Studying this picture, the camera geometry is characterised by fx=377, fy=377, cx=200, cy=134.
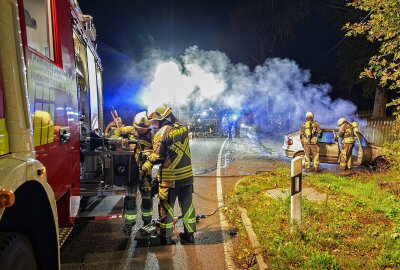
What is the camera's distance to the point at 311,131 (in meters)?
11.5

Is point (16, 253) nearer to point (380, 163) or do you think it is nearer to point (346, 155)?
point (346, 155)

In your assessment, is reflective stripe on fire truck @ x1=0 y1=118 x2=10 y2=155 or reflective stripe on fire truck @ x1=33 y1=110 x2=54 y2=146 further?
reflective stripe on fire truck @ x1=33 y1=110 x2=54 y2=146

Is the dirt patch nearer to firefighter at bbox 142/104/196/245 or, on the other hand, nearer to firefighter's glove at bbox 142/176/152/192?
firefighter at bbox 142/104/196/245

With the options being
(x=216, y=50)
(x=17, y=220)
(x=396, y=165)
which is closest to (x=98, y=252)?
(x=17, y=220)

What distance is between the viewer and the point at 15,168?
2.17 meters

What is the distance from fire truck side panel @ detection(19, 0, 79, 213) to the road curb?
7.34ft

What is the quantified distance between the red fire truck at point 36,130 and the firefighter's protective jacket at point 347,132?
850 cm

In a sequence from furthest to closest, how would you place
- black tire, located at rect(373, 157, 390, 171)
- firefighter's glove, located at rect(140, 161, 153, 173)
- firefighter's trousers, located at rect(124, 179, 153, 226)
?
black tire, located at rect(373, 157, 390, 171)
firefighter's trousers, located at rect(124, 179, 153, 226)
firefighter's glove, located at rect(140, 161, 153, 173)

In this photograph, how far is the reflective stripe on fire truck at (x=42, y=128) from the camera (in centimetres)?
308

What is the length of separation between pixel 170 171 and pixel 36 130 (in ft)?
7.84

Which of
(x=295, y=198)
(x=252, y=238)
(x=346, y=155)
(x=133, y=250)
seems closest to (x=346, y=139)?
(x=346, y=155)

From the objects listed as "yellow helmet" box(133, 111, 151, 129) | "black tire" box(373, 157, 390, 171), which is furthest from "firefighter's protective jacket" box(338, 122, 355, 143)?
"yellow helmet" box(133, 111, 151, 129)

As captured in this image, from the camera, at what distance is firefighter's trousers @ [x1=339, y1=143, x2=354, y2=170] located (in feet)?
36.9

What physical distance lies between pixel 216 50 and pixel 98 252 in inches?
839
